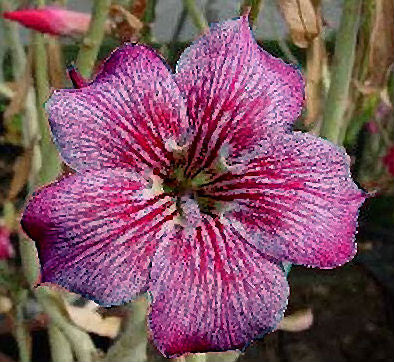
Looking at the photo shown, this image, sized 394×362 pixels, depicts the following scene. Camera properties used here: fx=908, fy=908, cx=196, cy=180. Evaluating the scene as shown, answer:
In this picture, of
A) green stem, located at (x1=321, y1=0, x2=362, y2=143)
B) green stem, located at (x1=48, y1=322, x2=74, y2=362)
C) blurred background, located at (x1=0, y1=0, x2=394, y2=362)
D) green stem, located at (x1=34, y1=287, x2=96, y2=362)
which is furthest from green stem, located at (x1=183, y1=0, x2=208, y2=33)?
green stem, located at (x1=48, y1=322, x2=74, y2=362)

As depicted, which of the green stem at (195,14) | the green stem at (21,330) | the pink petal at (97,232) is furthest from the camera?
the green stem at (21,330)

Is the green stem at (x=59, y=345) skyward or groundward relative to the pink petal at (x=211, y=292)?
groundward

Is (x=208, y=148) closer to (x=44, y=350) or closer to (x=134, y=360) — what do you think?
(x=134, y=360)

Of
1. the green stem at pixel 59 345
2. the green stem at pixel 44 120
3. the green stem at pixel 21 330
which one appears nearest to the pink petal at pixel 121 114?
the green stem at pixel 44 120

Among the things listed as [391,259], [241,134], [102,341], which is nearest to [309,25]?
[241,134]

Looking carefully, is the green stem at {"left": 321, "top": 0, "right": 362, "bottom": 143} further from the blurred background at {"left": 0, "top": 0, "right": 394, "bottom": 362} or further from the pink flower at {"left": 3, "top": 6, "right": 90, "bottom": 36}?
the pink flower at {"left": 3, "top": 6, "right": 90, "bottom": 36}

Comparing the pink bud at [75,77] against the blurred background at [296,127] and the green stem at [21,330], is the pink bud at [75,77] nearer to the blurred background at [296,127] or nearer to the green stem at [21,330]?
the blurred background at [296,127]
